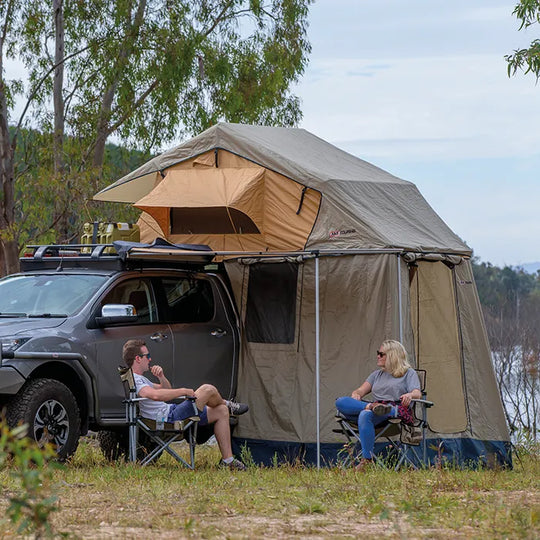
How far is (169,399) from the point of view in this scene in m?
9.10

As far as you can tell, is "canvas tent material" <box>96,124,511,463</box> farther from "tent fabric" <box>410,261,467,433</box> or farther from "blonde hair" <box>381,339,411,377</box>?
"blonde hair" <box>381,339,411,377</box>

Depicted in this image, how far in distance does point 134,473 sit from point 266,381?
252 cm

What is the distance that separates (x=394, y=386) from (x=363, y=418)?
0.46 m

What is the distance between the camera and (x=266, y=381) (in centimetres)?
1062

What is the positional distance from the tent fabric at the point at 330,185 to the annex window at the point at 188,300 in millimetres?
763

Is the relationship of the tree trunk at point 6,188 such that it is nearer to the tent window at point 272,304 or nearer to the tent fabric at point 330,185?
the tent fabric at point 330,185

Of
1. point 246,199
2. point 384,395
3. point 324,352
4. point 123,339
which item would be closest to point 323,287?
point 324,352

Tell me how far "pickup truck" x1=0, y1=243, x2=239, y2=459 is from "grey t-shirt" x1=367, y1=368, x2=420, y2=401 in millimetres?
1795

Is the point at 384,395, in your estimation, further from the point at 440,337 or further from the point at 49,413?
the point at 49,413

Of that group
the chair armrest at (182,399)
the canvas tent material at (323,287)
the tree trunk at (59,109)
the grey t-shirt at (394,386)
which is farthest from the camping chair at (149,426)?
the tree trunk at (59,109)

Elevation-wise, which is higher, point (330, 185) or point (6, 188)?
point (6, 188)

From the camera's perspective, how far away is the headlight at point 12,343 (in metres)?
8.53

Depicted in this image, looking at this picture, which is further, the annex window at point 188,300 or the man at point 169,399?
the annex window at point 188,300

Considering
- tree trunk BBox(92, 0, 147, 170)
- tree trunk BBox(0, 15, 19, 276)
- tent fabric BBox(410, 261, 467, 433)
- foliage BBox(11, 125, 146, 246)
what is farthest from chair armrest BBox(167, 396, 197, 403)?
tree trunk BBox(0, 15, 19, 276)
